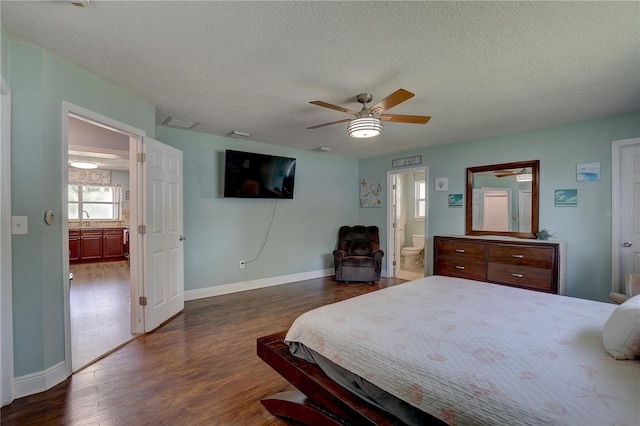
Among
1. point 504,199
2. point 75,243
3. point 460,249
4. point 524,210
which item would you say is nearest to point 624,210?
point 524,210

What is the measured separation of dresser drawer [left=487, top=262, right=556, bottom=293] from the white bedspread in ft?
4.95

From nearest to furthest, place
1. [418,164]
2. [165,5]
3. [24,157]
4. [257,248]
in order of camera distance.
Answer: [165,5] < [24,157] < [257,248] < [418,164]

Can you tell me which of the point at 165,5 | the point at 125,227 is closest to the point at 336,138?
the point at 165,5


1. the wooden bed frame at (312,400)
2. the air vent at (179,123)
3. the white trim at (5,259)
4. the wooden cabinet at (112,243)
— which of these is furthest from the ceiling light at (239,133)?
the wooden cabinet at (112,243)

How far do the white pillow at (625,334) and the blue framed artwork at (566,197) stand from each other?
283 cm

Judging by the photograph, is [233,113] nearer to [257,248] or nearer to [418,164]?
[257,248]

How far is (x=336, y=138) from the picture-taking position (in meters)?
4.25

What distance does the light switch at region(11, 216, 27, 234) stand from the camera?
1833 mm

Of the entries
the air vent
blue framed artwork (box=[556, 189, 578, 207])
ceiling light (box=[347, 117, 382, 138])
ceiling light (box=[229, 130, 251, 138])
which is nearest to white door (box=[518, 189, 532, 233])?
blue framed artwork (box=[556, 189, 578, 207])

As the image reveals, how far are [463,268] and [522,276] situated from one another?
2.30 ft

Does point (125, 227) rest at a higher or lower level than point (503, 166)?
lower

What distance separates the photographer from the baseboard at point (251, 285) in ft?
13.2

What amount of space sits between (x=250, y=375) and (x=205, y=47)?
Answer: 2.38 m

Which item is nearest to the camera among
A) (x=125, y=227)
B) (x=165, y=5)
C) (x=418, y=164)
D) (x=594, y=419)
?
(x=594, y=419)
